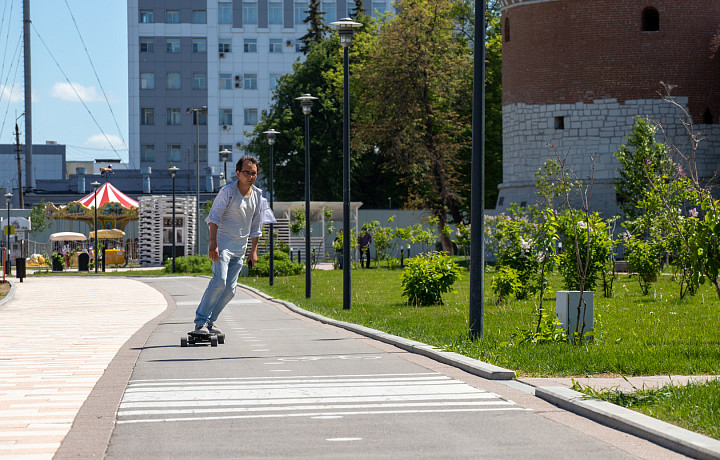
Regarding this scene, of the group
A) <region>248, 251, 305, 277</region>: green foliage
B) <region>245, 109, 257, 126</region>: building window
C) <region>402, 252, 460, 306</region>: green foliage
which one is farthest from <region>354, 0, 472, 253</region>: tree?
<region>245, 109, 257, 126</region>: building window

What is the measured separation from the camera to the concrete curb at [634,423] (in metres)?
6.30

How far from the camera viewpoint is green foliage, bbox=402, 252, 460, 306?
21250 millimetres

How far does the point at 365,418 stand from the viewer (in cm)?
771

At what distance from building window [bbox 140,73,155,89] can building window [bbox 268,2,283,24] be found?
1218 centimetres

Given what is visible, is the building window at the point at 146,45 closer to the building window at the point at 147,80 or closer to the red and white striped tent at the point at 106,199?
the building window at the point at 147,80

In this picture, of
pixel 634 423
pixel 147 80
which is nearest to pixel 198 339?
pixel 634 423

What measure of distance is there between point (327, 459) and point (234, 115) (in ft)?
309

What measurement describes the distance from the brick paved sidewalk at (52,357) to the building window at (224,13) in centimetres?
7278

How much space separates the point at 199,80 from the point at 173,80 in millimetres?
2398

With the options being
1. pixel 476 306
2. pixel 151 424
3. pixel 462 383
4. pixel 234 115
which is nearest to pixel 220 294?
pixel 476 306

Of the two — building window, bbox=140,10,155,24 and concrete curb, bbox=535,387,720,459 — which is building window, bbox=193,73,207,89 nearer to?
building window, bbox=140,10,155,24

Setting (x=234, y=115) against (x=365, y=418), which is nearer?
(x=365, y=418)

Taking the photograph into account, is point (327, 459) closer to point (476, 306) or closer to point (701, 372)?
point (701, 372)

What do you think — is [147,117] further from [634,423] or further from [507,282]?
[634,423]
